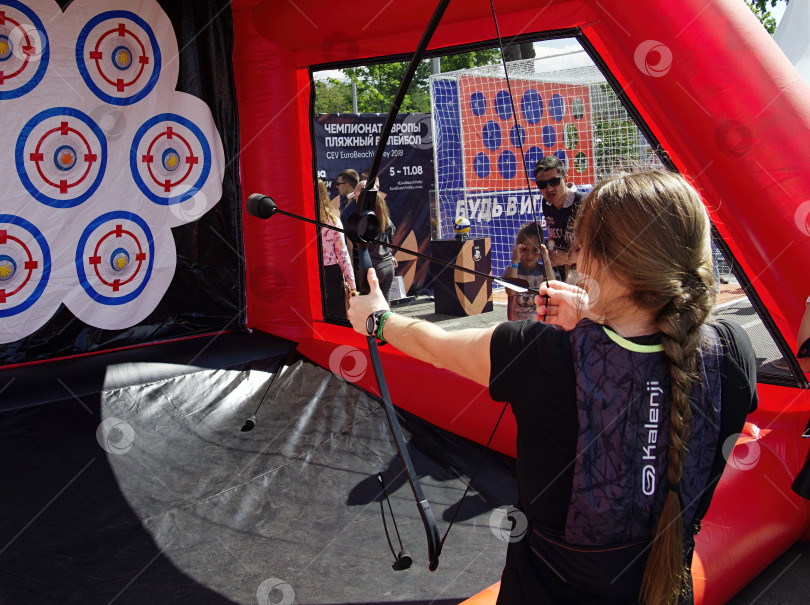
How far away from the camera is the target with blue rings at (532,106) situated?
948 centimetres

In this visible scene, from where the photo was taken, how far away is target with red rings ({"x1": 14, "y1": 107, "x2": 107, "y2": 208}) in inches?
155

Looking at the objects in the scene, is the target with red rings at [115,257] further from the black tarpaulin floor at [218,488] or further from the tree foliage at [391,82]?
the tree foliage at [391,82]

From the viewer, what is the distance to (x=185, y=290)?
468cm

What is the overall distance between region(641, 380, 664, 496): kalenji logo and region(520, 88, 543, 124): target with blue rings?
8.90 m

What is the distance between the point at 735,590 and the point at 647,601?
5.18ft

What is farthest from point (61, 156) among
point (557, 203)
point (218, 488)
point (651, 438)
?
point (651, 438)

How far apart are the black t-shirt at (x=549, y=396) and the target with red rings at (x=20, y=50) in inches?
153

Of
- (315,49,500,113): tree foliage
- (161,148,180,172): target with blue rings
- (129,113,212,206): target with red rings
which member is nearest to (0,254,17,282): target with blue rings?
(129,113,212,206): target with red rings

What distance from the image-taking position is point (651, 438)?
3.67ft

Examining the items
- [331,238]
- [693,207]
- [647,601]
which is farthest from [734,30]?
[331,238]

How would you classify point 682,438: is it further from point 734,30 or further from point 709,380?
point 734,30

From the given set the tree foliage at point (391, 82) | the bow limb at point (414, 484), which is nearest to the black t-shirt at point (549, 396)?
the bow limb at point (414, 484)

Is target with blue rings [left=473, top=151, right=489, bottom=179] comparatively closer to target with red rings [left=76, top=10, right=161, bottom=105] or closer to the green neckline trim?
target with red rings [left=76, top=10, right=161, bottom=105]

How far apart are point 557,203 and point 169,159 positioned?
8.96 ft
